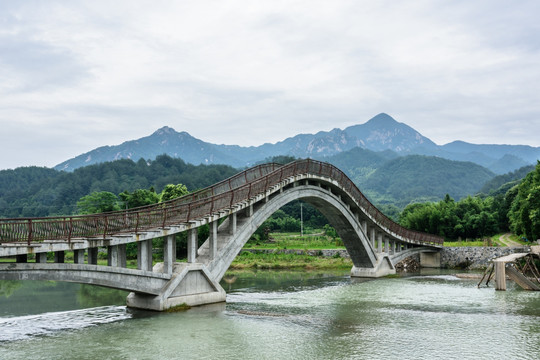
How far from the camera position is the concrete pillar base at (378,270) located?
45.0 m

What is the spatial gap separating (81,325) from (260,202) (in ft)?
45.1

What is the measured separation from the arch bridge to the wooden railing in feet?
0.12

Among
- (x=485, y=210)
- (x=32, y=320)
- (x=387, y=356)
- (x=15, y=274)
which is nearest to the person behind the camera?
(x=387, y=356)

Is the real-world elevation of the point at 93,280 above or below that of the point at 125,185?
below

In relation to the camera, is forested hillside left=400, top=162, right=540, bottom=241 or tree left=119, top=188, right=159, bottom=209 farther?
tree left=119, top=188, right=159, bottom=209

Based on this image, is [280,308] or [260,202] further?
[260,202]

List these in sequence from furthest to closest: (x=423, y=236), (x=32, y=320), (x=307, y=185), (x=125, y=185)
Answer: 1. (x=125, y=185)
2. (x=423, y=236)
3. (x=307, y=185)
4. (x=32, y=320)

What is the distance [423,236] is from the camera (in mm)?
54062

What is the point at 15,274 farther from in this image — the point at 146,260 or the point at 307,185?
the point at 307,185

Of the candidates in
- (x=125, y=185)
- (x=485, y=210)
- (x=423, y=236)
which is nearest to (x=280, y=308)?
(x=423, y=236)

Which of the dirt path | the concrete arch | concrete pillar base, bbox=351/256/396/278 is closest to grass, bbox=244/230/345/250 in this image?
the dirt path

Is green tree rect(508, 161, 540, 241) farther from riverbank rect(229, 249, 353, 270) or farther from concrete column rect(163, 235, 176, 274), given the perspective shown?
concrete column rect(163, 235, 176, 274)

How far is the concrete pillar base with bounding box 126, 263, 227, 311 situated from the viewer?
82.1 feet

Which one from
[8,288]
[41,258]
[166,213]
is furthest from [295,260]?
[41,258]
